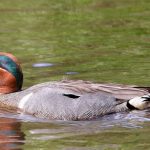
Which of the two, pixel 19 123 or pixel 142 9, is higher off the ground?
pixel 142 9

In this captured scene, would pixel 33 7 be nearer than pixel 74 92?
No

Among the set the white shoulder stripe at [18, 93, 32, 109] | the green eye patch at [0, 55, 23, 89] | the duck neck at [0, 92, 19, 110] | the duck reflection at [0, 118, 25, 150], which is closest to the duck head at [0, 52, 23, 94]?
the green eye patch at [0, 55, 23, 89]

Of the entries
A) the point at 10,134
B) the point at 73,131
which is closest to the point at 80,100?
the point at 73,131

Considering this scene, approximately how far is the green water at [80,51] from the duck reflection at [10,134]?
1cm

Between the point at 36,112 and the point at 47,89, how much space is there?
0.38 meters

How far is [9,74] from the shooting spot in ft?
41.2

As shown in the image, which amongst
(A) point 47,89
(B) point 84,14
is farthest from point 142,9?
(A) point 47,89

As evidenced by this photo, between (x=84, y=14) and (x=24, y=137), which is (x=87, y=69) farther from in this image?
(x=84, y=14)

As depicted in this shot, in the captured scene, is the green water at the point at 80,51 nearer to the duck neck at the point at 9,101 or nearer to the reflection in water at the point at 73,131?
the reflection in water at the point at 73,131

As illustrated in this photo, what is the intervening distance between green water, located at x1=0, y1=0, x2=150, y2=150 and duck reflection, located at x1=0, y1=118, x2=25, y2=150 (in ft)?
0.05

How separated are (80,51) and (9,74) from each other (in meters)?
3.90

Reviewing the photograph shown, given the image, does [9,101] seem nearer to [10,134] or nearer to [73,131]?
[10,134]

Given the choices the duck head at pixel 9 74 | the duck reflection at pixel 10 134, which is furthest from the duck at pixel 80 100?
the duck head at pixel 9 74

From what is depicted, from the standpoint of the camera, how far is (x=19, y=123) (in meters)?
11.9
